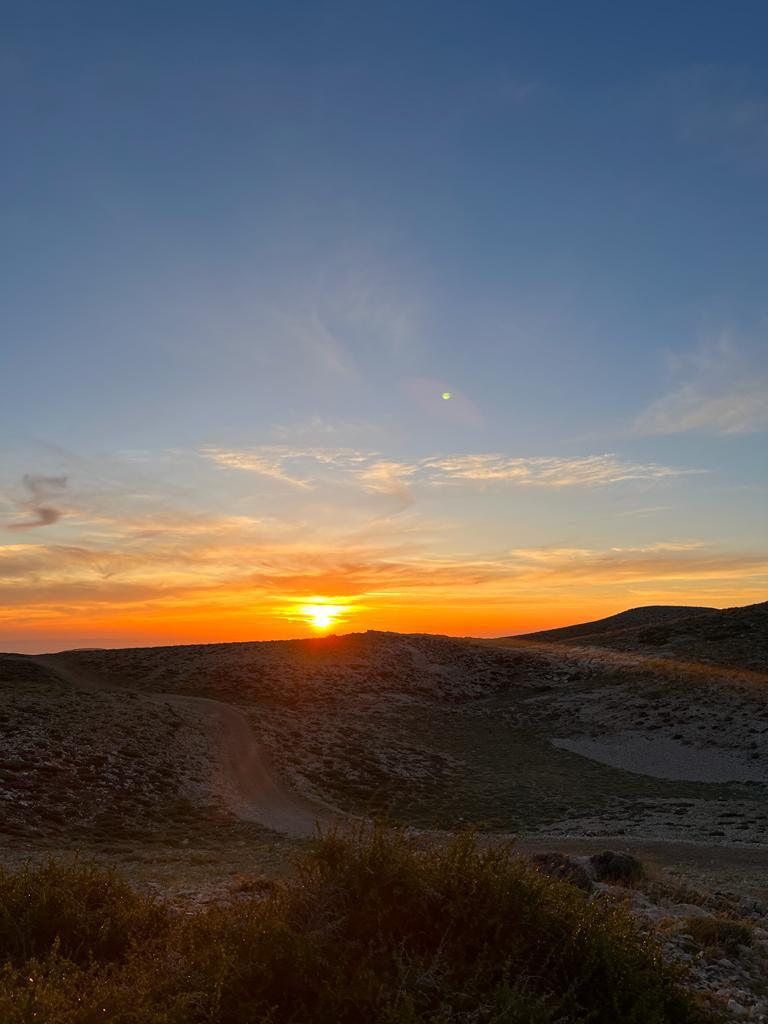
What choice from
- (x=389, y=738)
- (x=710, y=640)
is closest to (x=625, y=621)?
(x=710, y=640)

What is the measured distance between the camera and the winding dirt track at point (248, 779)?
28203mm

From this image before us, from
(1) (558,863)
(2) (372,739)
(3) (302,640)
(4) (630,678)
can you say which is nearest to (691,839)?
(1) (558,863)

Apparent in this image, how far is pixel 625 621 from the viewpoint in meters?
108

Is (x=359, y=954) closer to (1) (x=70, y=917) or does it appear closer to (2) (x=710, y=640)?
(1) (x=70, y=917)

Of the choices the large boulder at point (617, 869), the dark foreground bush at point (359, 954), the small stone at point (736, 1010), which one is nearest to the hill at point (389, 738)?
the large boulder at point (617, 869)

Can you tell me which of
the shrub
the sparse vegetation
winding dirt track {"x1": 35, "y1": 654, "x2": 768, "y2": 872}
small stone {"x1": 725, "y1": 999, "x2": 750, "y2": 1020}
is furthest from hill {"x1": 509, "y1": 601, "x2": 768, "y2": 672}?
the shrub

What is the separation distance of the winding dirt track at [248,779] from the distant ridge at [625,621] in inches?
2462

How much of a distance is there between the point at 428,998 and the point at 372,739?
37.6 meters

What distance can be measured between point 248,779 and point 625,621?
85550 millimetres

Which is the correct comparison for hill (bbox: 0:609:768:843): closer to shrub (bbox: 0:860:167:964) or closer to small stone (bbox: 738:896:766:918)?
small stone (bbox: 738:896:766:918)

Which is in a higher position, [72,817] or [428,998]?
[428,998]

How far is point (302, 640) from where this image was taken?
72312 mm

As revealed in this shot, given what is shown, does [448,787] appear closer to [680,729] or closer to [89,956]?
[680,729]

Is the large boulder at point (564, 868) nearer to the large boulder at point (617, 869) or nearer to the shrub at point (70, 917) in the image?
the large boulder at point (617, 869)
